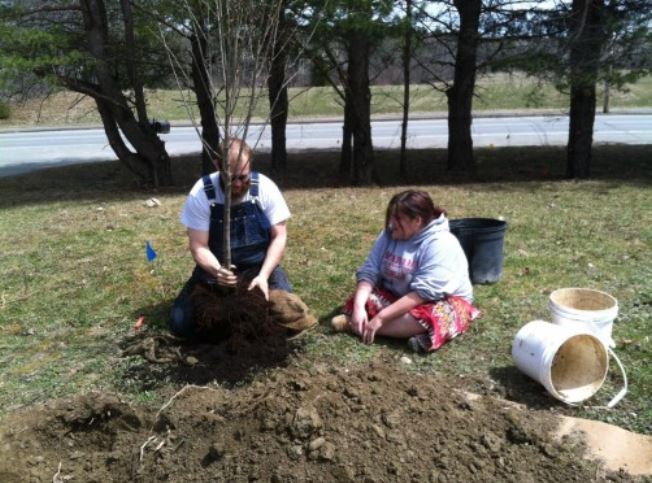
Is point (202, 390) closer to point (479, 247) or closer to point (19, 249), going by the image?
point (479, 247)

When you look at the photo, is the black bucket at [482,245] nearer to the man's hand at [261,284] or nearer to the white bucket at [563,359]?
the white bucket at [563,359]

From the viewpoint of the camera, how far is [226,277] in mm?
3451

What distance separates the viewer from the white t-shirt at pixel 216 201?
362cm

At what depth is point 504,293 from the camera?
4.52 metres

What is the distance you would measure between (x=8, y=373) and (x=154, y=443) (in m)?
1.44

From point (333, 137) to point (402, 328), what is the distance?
1591cm

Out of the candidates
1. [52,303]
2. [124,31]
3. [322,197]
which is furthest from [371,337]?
[124,31]

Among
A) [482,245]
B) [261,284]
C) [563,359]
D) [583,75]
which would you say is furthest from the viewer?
[583,75]

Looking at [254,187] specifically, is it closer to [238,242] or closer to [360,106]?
[238,242]

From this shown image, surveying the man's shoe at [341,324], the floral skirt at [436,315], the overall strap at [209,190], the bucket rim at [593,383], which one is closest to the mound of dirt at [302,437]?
the bucket rim at [593,383]

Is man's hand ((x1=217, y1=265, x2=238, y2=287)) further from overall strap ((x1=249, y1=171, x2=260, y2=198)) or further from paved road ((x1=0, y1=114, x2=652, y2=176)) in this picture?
paved road ((x1=0, y1=114, x2=652, y2=176))

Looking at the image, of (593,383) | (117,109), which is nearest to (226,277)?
(593,383)

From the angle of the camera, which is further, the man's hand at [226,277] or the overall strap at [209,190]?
the overall strap at [209,190]

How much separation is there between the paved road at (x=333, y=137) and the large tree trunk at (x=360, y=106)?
439 cm
